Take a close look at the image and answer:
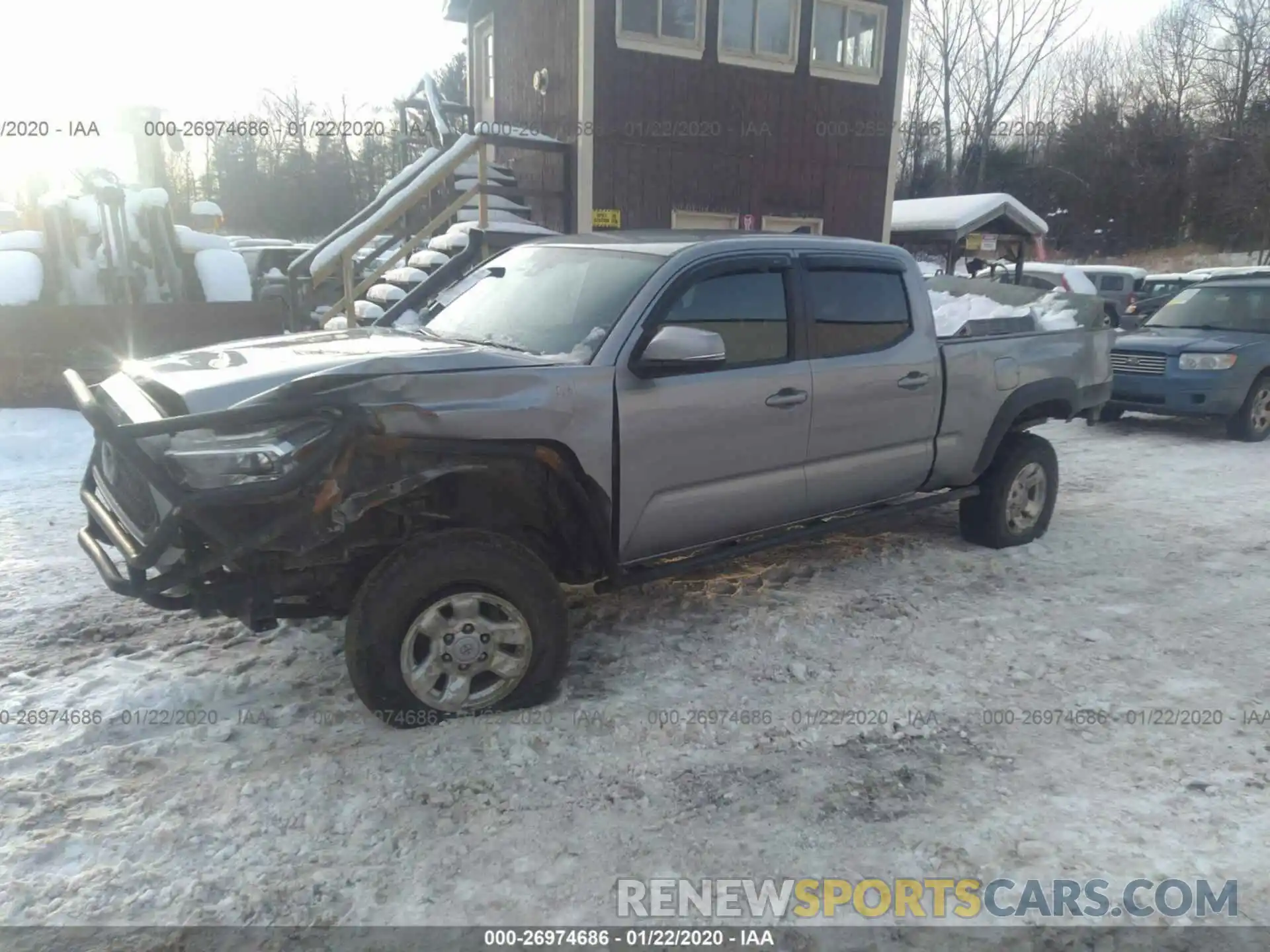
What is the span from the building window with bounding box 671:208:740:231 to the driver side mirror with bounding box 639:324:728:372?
9.26m

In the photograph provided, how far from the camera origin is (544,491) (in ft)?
11.7

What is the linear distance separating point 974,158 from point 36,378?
142 ft

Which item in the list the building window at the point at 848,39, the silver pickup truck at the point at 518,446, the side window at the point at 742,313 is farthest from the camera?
the building window at the point at 848,39

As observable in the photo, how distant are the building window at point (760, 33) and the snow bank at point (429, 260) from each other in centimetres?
499

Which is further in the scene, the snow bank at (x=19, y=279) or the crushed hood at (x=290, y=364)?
the snow bank at (x=19, y=279)

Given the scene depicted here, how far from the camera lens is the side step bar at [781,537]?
152 inches

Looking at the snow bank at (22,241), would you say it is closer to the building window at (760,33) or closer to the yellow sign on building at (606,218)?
the yellow sign on building at (606,218)

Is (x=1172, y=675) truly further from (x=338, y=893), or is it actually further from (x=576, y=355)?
(x=338, y=893)

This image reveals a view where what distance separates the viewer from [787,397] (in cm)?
420

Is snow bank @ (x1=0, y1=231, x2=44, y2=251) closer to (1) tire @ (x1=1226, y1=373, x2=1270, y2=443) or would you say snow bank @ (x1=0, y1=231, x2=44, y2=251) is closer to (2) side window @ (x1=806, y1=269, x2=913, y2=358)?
(2) side window @ (x1=806, y1=269, x2=913, y2=358)

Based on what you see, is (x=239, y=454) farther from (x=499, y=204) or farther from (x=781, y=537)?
(x=499, y=204)

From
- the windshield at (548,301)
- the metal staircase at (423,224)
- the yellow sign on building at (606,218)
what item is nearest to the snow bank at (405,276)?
the metal staircase at (423,224)

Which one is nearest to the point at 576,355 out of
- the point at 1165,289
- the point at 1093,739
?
the point at 1093,739

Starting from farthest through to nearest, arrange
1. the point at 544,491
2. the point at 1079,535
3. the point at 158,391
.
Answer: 1. the point at 1079,535
2. the point at 544,491
3. the point at 158,391
